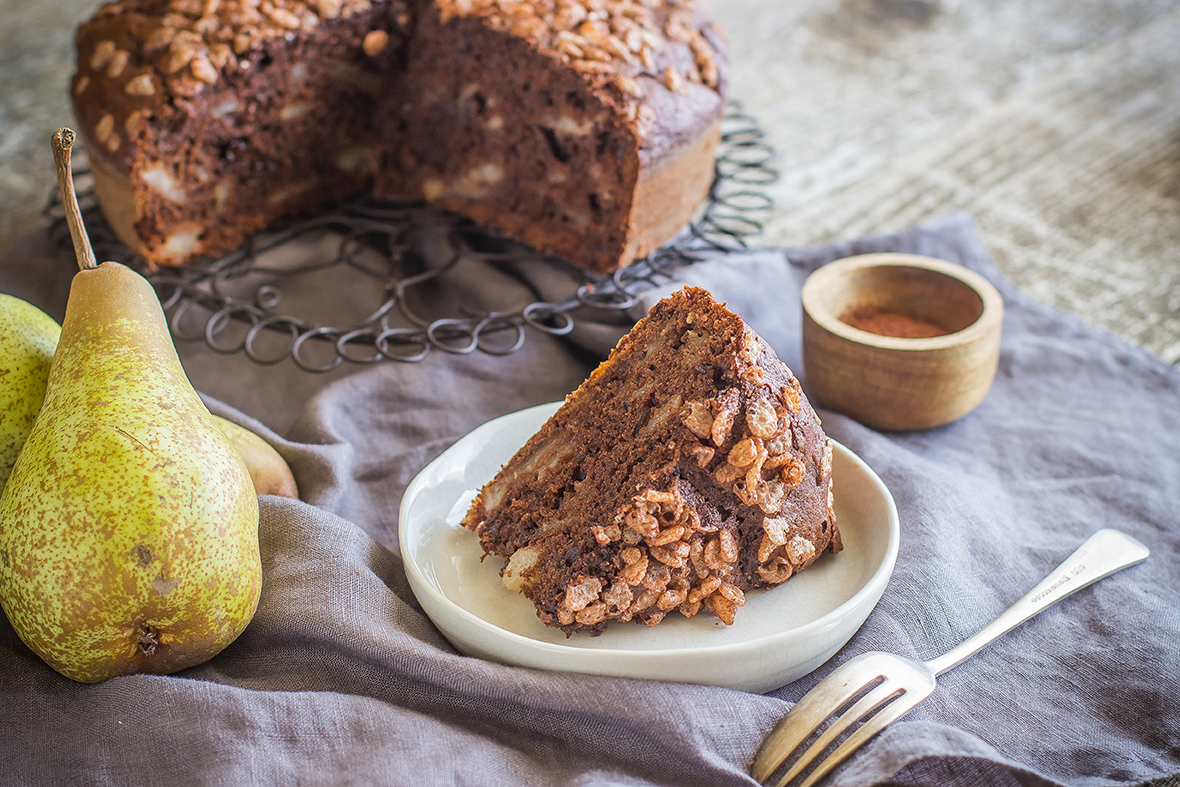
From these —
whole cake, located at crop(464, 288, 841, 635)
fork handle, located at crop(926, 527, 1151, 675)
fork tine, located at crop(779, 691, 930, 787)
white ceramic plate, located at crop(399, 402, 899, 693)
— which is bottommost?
fork handle, located at crop(926, 527, 1151, 675)

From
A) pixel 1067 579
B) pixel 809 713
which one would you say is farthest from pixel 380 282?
pixel 1067 579

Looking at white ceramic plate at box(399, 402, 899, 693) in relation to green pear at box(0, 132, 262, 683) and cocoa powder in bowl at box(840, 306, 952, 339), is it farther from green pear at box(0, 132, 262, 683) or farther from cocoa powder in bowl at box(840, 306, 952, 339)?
cocoa powder in bowl at box(840, 306, 952, 339)

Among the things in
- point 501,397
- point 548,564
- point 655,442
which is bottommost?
point 501,397

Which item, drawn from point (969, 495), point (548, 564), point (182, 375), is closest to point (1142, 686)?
point (969, 495)

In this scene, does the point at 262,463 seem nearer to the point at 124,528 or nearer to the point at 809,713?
the point at 124,528

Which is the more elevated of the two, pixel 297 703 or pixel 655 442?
pixel 655 442

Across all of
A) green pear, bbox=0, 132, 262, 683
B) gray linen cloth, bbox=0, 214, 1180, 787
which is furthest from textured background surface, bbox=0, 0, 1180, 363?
green pear, bbox=0, 132, 262, 683

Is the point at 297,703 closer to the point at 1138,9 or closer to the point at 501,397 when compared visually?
the point at 501,397
